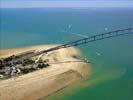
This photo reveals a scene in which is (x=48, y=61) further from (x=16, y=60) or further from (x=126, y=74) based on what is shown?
(x=126, y=74)

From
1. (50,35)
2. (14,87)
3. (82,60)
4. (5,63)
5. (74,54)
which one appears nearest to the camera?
(14,87)

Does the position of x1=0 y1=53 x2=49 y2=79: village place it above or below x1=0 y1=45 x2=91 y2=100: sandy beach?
above

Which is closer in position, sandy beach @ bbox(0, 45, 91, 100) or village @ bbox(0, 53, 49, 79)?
sandy beach @ bbox(0, 45, 91, 100)

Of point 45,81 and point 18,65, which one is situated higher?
point 18,65

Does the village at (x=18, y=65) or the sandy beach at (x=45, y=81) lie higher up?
the village at (x=18, y=65)

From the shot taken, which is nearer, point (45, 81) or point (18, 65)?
point (45, 81)

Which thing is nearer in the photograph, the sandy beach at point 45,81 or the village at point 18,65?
the sandy beach at point 45,81

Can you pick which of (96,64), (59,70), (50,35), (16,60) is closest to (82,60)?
(96,64)

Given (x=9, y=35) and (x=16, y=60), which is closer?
(x=16, y=60)
